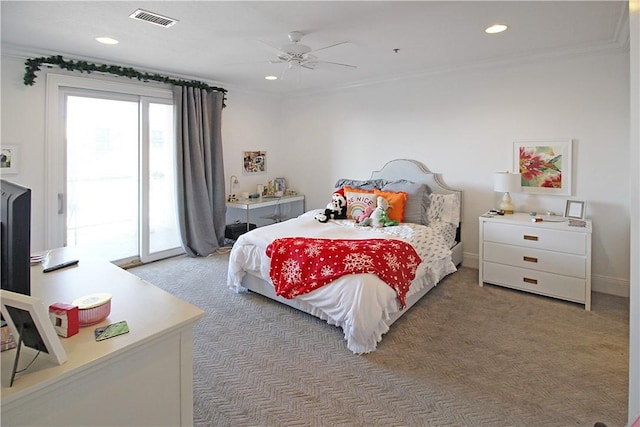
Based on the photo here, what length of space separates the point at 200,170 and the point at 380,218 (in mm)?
2502

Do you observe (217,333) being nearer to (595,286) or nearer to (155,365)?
(155,365)

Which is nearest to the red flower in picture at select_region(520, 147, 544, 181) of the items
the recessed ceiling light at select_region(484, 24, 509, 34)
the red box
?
the recessed ceiling light at select_region(484, 24, 509, 34)

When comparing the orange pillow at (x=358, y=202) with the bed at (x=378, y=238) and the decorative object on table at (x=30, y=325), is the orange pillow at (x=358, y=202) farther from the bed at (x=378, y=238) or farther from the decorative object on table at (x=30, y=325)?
the decorative object on table at (x=30, y=325)

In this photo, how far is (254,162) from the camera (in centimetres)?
582

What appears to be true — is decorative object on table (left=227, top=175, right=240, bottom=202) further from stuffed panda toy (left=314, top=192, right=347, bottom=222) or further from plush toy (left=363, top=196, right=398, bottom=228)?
plush toy (left=363, top=196, right=398, bottom=228)

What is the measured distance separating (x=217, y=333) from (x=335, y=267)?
1.08m

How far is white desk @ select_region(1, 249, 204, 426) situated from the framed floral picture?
3.82 m

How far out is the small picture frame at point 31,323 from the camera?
36.1 inches

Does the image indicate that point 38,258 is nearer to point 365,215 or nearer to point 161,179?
point 161,179

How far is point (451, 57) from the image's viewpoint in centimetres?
380

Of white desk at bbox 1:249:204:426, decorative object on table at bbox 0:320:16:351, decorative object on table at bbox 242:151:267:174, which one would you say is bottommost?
white desk at bbox 1:249:204:426

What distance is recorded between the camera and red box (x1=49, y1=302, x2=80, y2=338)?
1144 millimetres

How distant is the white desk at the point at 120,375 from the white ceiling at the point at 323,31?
2.16 m

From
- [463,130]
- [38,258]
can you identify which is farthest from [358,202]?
[38,258]
